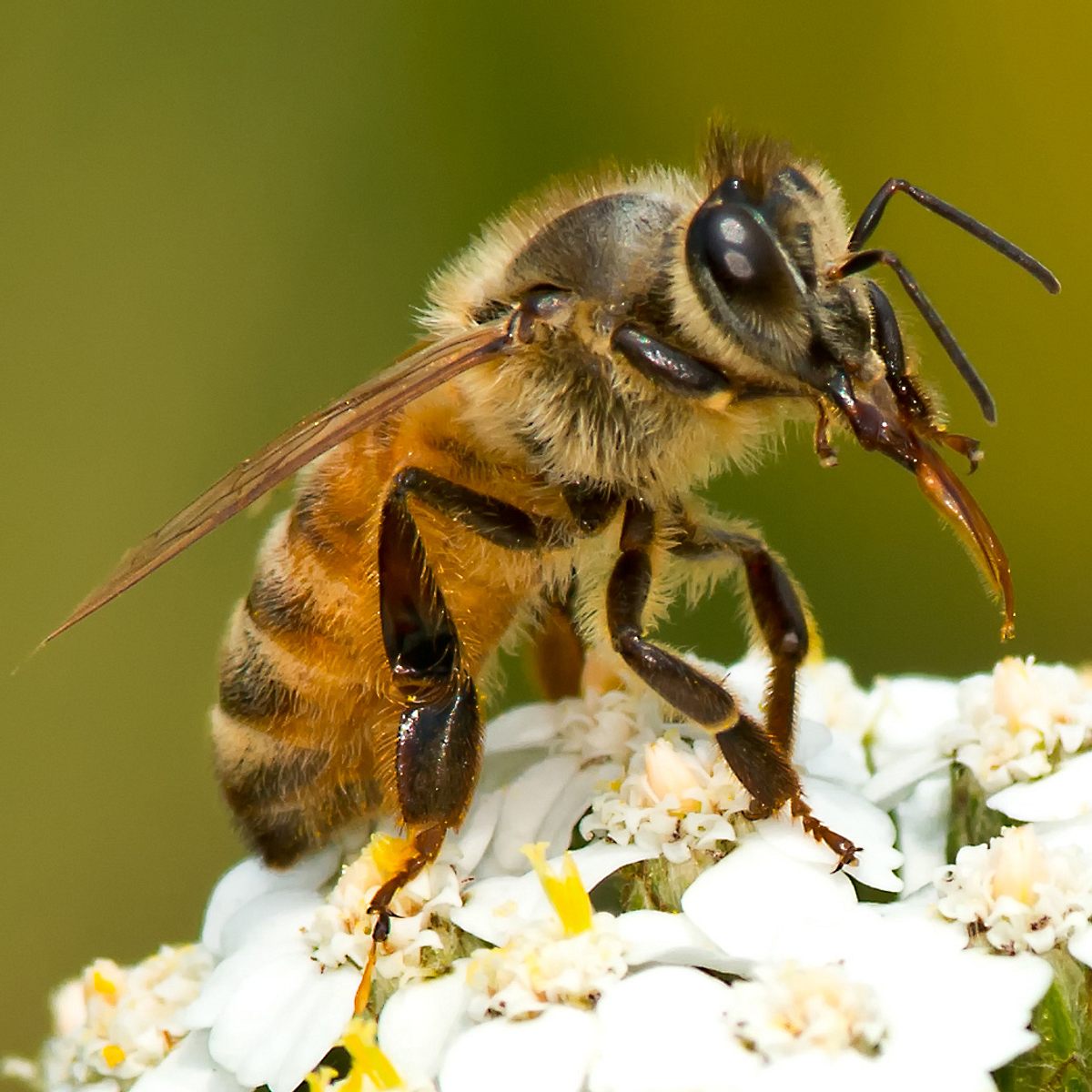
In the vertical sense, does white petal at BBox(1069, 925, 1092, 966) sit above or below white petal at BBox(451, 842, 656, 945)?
below

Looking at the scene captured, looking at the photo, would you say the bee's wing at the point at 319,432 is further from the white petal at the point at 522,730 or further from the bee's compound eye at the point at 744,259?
the white petal at the point at 522,730

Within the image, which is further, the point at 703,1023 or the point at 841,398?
the point at 841,398

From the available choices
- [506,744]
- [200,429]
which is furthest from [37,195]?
[506,744]

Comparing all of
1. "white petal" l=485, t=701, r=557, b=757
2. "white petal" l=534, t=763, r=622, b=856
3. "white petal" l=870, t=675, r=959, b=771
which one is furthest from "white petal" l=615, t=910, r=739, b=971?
"white petal" l=870, t=675, r=959, b=771

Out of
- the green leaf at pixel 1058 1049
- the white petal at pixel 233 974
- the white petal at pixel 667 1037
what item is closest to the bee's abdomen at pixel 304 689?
the white petal at pixel 233 974

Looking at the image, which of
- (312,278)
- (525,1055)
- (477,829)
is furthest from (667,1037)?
(312,278)

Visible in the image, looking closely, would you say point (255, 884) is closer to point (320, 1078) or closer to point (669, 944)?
point (320, 1078)

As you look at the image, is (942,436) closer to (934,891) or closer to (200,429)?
(934,891)

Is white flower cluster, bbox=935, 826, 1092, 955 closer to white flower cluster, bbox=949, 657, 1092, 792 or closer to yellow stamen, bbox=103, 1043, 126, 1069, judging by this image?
white flower cluster, bbox=949, 657, 1092, 792
